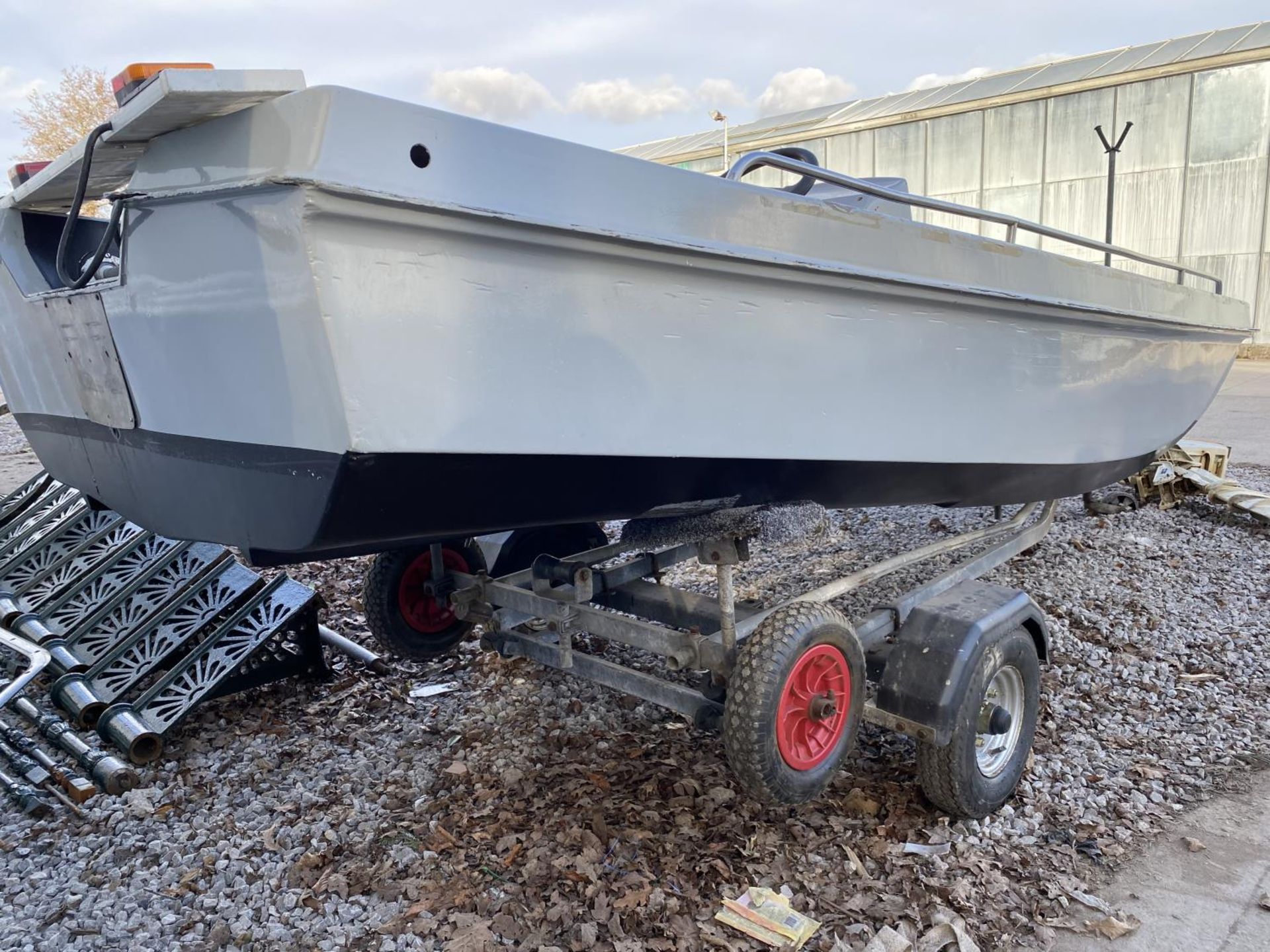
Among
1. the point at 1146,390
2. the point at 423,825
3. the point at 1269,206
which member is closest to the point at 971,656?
the point at 423,825

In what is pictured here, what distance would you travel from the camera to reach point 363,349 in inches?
65.3

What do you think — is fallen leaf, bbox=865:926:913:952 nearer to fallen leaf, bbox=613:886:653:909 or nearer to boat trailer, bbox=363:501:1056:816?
boat trailer, bbox=363:501:1056:816

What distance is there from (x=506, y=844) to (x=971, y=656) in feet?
4.58

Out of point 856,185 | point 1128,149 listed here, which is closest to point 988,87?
point 1128,149

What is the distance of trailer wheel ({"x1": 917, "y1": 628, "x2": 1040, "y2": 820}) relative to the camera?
2.41 m

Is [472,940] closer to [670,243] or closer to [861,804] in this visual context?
[861,804]

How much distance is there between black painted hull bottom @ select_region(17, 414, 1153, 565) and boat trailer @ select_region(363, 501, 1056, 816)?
0.28 metres

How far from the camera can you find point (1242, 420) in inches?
391

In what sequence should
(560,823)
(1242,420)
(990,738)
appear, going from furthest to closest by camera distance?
(1242,420), (990,738), (560,823)

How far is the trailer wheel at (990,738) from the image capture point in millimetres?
2408

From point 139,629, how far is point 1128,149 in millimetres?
18970

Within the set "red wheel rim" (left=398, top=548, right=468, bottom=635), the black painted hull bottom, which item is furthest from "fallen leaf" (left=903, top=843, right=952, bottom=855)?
"red wheel rim" (left=398, top=548, right=468, bottom=635)

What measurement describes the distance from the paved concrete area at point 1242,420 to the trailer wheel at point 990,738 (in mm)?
6213

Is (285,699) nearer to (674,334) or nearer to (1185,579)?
(674,334)
